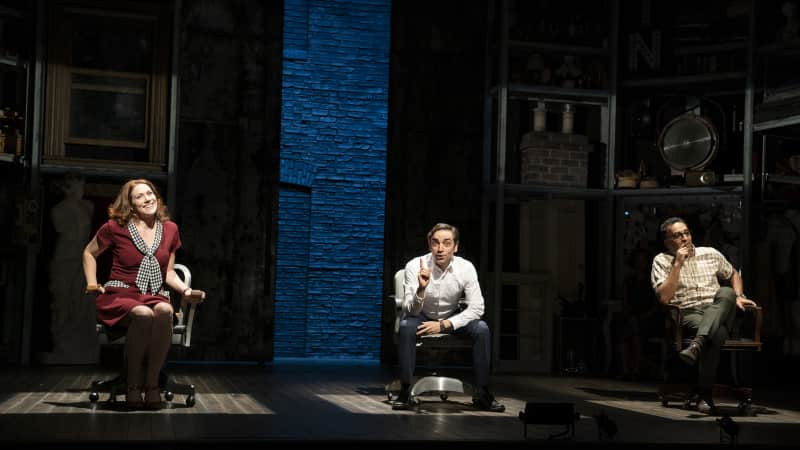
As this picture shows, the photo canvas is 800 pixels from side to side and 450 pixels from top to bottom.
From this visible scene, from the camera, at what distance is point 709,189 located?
9.94 meters

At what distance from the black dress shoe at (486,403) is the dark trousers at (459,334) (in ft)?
0.25

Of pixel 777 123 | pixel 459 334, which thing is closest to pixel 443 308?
pixel 459 334

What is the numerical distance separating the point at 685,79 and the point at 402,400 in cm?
492

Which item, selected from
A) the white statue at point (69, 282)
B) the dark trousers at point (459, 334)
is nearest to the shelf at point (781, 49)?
the dark trousers at point (459, 334)

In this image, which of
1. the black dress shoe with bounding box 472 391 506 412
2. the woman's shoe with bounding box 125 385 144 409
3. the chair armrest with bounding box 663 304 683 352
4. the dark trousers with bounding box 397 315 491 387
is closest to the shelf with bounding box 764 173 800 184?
the chair armrest with bounding box 663 304 683 352

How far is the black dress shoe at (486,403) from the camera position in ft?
21.8

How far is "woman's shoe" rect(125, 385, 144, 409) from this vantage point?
20.3 feet

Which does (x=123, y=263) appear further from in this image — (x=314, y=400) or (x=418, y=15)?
(x=418, y=15)

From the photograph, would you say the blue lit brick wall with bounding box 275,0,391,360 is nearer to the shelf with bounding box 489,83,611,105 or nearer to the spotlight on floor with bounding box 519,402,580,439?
the shelf with bounding box 489,83,611,105

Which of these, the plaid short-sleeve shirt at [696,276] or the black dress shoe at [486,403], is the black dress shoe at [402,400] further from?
the plaid short-sleeve shirt at [696,276]

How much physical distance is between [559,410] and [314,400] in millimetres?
2246

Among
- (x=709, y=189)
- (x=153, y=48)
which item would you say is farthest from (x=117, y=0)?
(x=709, y=189)

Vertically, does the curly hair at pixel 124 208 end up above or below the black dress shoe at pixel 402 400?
above

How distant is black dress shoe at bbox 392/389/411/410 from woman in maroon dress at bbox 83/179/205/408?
50.7 inches
